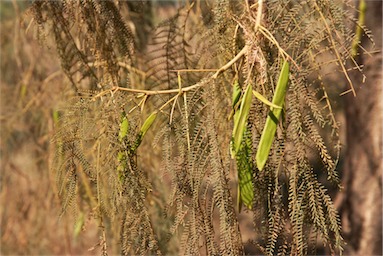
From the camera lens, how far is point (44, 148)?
3.34 metres

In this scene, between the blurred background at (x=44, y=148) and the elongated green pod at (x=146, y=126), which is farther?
Answer: the blurred background at (x=44, y=148)

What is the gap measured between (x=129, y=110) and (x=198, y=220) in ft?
1.03

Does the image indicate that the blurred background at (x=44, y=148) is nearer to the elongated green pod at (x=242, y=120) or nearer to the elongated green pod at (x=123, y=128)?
the elongated green pod at (x=123, y=128)

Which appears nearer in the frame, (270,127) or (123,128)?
(270,127)

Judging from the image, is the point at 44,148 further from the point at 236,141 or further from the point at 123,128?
the point at 236,141

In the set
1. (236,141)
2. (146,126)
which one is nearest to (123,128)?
(146,126)

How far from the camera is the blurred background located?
2924 millimetres

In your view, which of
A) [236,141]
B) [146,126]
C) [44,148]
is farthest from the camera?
[44,148]

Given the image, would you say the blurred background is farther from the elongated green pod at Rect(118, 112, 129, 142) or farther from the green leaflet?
the green leaflet

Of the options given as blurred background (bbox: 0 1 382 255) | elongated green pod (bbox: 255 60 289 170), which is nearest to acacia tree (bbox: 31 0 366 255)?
elongated green pod (bbox: 255 60 289 170)

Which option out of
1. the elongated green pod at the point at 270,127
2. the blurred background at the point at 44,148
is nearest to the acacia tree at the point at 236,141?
the elongated green pod at the point at 270,127

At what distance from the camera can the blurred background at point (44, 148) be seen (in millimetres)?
2924

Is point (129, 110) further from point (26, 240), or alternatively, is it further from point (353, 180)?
point (26, 240)

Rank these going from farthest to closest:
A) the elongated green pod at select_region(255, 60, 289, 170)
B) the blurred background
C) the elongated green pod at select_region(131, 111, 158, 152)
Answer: the blurred background, the elongated green pod at select_region(131, 111, 158, 152), the elongated green pod at select_region(255, 60, 289, 170)
